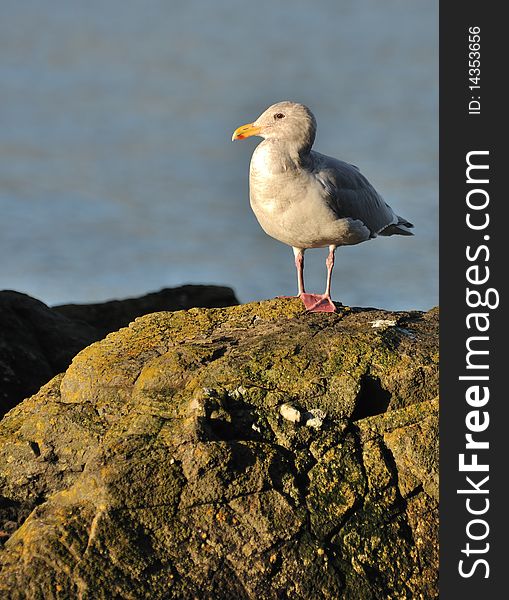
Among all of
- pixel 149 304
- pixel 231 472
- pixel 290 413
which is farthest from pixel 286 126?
pixel 149 304

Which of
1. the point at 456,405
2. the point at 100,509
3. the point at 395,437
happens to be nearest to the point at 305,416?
the point at 395,437

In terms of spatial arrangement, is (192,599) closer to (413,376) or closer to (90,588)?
→ (90,588)

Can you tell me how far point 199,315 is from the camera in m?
10.3

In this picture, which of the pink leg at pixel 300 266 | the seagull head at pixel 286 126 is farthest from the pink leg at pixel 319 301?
the seagull head at pixel 286 126

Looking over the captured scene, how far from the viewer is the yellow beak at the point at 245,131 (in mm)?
11125

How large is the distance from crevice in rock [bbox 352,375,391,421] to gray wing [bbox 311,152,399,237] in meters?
2.93

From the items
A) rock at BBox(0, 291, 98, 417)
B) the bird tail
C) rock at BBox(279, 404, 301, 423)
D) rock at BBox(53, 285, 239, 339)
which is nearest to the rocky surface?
rock at BBox(0, 291, 98, 417)

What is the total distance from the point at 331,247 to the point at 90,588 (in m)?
5.66

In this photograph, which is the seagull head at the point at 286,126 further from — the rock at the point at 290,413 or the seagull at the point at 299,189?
the rock at the point at 290,413

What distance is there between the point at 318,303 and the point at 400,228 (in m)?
3.49

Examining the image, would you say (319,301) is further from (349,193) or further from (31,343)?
(31,343)

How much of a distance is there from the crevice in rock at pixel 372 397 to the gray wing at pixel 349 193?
2930mm

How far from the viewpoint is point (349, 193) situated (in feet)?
37.6

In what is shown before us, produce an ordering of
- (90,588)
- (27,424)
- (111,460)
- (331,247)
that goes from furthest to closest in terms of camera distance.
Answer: (331,247)
(27,424)
(111,460)
(90,588)
